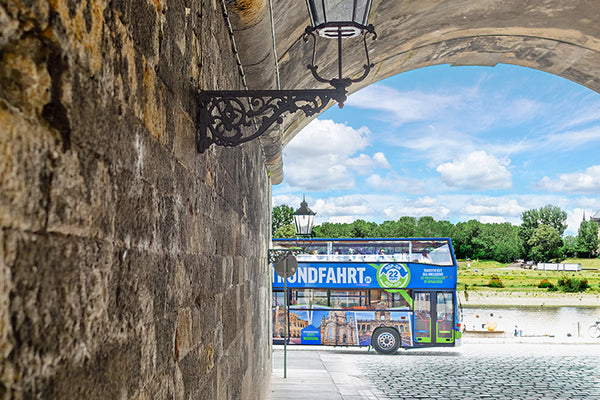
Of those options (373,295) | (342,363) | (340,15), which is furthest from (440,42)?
(373,295)

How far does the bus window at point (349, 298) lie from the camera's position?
15266mm

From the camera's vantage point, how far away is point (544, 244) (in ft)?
237

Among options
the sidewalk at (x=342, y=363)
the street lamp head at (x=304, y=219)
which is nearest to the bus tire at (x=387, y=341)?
the sidewalk at (x=342, y=363)

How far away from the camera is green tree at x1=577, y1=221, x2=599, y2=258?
73831 mm

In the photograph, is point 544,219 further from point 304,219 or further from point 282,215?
point 304,219

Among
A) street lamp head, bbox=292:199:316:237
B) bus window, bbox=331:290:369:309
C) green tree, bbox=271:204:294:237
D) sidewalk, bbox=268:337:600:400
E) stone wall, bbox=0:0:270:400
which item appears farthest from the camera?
green tree, bbox=271:204:294:237

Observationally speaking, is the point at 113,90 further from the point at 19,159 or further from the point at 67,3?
the point at 19,159

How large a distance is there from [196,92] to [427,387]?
33.0 feet

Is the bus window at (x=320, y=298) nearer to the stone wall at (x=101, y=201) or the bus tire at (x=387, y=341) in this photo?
the bus tire at (x=387, y=341)

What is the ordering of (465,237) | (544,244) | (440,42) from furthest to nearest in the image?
(465,237) < (544,244) < (440,42)

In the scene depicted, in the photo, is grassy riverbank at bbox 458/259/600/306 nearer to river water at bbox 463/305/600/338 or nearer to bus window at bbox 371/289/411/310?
river water at bbox 463/305/600/338

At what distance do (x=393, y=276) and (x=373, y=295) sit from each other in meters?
0.73

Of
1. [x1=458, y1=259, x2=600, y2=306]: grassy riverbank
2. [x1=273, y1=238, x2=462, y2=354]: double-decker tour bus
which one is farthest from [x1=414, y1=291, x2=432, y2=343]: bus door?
[x1=458, y1=259, x2=600, y2=306]: grassy riverbank

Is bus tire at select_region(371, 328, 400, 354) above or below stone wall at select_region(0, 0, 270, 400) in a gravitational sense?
below
